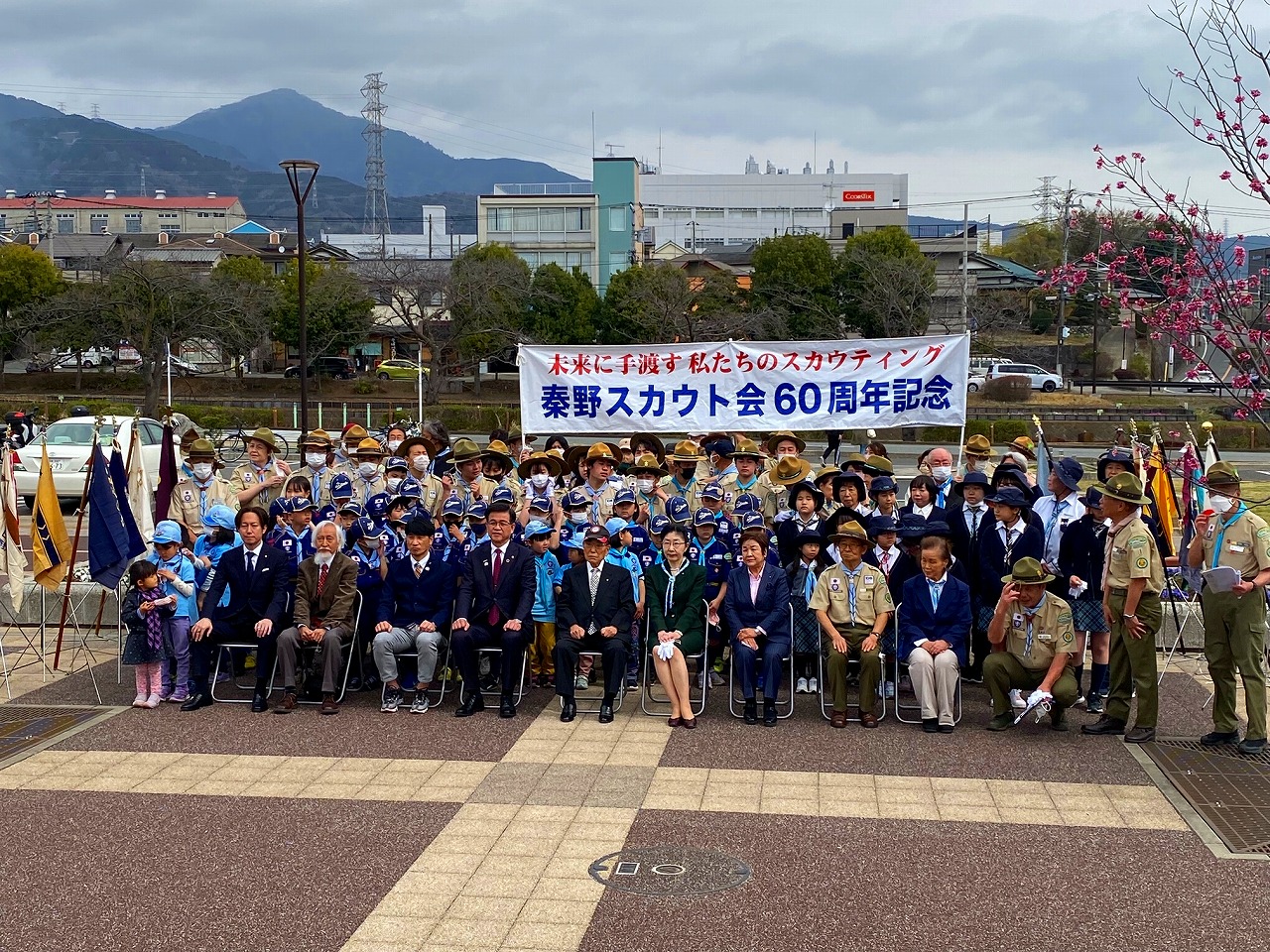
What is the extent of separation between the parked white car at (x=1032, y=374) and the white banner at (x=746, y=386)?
40.4 m

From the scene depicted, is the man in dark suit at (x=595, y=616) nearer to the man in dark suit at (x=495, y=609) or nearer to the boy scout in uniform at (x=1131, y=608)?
the man in dark suit at (x=495, y=609)

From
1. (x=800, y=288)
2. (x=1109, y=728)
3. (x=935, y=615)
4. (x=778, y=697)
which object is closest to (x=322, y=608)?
(x=778, y=697)

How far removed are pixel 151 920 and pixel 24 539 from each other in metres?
13.6

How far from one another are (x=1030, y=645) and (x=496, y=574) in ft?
13.5

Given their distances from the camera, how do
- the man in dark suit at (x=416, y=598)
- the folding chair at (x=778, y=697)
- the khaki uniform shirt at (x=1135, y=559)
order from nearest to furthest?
the khaki uniform shirt at (x=1135, y=559) < the folding chair at (x=778, y=697) < the man in dark suit at (x=416, y=598)

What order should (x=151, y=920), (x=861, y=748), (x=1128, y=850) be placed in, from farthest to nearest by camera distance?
(x=861, y=748) → (x=1128, y=850) → (x=151, y=920)

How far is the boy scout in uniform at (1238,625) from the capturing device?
8.30m

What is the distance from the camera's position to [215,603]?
9875 millimetres

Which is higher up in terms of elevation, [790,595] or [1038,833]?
[790,595]

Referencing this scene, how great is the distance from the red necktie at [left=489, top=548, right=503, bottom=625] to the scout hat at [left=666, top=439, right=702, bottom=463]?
2.99 m

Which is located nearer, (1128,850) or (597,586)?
(1128,850)

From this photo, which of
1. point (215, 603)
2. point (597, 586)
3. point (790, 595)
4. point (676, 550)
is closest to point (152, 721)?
point (215, 603)

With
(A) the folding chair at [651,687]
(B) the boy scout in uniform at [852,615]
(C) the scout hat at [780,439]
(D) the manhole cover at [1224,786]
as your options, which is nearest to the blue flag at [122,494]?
(A) the folding chair at [651,687]

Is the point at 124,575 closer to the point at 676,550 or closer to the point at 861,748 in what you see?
the point at 676,550
